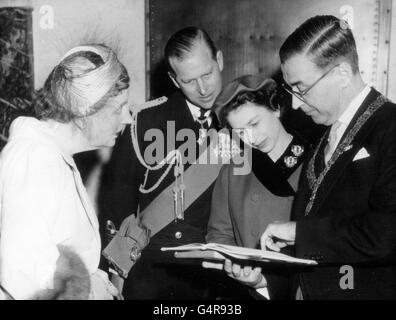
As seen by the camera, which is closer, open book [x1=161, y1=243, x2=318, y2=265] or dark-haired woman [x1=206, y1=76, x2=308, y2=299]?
open book [x1=161, y1=243, x2=318, y2=265]

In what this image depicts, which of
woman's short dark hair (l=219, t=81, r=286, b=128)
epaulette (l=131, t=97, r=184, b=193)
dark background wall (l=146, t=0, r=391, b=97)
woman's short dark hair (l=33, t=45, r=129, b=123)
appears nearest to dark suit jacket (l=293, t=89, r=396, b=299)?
woman's short dark hair (l=219, t=81, r=286, b=128)

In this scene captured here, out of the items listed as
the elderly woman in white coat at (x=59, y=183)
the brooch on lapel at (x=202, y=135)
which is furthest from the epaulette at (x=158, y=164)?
the elderly woman in white coat at (x=59, y=183)

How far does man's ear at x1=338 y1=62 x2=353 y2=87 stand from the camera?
155cm

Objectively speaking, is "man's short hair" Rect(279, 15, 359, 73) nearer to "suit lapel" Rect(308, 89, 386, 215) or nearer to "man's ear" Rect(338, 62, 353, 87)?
"man's ear" Rect(338, 62, 353, 87)

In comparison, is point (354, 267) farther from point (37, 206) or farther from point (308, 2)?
point (308, 2)

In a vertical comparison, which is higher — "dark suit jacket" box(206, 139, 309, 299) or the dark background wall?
the dark background wall

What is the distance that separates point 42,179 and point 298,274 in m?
0.94

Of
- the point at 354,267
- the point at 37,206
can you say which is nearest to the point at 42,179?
Answer: the point at 37,206

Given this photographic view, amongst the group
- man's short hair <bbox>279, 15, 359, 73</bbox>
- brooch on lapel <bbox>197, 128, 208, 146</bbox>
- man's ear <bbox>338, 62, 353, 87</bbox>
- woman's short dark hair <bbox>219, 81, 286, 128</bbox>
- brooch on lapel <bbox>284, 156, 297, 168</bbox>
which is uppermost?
man's short hair <bbox>279, 15, 359, 73</bbox>

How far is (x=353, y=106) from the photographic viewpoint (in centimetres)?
154

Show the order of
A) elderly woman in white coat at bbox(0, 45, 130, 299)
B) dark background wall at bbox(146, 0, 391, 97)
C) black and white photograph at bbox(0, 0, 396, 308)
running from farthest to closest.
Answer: dark background wall at bbox(146, 0, 391, 97)
black and white photograph at bbox(0, 0, 396, 308)
elderly woman in white coat at bbox(0, 45, 130, 299)

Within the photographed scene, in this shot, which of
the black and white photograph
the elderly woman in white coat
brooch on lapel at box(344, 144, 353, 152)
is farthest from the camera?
brooch on lapel at box(344, 144, 353, 152)

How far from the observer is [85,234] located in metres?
1.49
